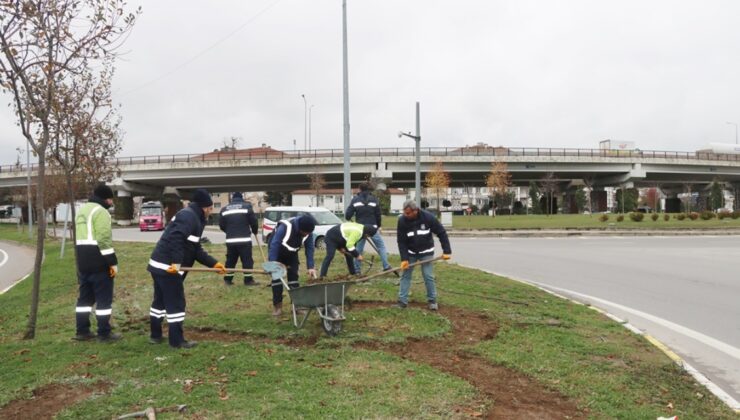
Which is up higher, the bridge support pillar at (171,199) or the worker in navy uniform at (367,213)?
the bridge support pillar at (171,199)

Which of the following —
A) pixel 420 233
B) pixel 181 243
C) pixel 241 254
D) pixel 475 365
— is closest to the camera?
pixel 475 365

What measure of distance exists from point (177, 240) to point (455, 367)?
3.28m

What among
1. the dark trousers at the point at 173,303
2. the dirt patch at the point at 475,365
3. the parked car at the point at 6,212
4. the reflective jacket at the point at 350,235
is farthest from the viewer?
the parked car at the point at 6,212

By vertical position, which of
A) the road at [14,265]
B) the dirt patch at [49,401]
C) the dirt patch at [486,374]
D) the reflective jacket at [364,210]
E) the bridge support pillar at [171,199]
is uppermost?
the bridge support pillar at [171,199]

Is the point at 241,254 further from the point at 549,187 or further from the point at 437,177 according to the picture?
the point at 549,187

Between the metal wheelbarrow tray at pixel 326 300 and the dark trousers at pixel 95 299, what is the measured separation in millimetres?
2170

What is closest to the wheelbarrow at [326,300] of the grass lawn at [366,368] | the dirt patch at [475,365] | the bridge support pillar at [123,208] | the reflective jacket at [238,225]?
the grass lawn at [366,368]

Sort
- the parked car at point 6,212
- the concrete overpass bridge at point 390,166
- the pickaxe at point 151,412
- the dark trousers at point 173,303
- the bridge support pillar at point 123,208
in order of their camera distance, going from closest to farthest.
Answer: the pickaxe at point 151,412, the dark trousers at point 173,303, the concrete overpass bridge at point 390,166, the bridge support pillar at point 123,208, the parked car at point 6,212

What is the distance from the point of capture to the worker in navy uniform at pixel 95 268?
6.22 metres

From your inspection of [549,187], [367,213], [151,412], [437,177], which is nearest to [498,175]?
[437,177]

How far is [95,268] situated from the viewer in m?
6.26

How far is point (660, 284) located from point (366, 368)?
28.8ft

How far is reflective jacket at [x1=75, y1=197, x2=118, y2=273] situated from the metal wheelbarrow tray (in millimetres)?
2210

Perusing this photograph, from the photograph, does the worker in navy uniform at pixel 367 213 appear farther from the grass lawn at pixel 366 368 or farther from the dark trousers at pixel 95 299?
the dark trousers at pixel 95 299
